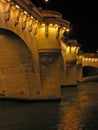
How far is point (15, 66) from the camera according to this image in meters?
31.2

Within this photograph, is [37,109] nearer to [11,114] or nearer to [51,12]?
[11,114]

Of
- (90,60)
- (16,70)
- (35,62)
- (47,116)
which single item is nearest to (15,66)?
(16,70)

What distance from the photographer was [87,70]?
99.3m

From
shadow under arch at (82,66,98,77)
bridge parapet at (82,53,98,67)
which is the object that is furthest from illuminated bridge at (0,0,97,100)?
shadow under arch at (82,66,98,77)

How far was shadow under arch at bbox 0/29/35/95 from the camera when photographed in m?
28.6

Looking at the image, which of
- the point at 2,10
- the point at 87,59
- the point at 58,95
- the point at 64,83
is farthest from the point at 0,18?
the point at 87,59

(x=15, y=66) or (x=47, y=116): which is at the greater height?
(x=15, y=66)

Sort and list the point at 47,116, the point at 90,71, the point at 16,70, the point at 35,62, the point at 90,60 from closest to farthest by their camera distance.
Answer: the point at 47,116 < the point at 35,62 < the point at 16,70 < the point at 90,60 < the point at 90,71

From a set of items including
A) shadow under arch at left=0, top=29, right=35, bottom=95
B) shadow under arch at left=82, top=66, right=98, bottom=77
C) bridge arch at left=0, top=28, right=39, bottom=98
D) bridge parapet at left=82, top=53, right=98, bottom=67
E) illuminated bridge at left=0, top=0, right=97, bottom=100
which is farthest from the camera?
shadow under arch at left=82, top=66, right=98, bottom=77

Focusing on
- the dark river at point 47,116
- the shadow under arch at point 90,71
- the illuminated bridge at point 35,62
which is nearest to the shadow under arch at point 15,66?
the illuminated bridge at point 35,62

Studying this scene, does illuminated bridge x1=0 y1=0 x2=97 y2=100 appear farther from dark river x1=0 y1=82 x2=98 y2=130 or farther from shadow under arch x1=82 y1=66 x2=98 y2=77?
shadow under arch x1=82 y1=66 x2=98 y2=77

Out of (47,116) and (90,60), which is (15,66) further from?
(90,60)

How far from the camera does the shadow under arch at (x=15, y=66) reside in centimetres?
2862

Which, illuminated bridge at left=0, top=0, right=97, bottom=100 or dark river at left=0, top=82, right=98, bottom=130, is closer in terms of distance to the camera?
dark river at left=0, top=82, right=98, bottom=130
